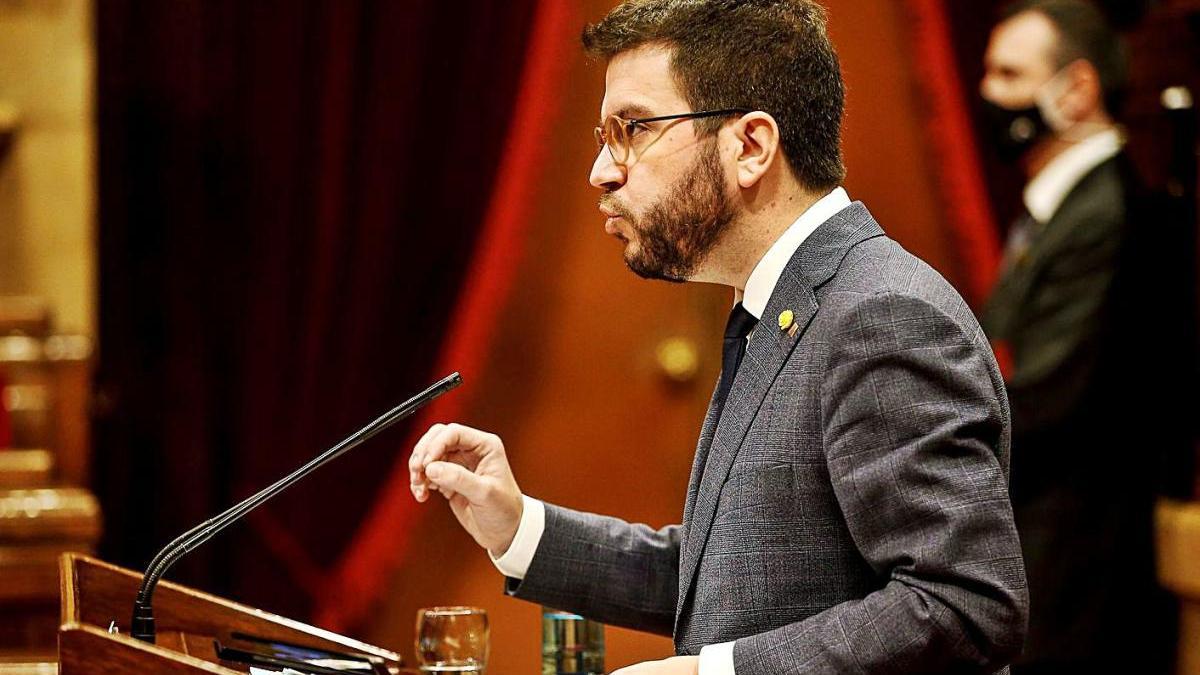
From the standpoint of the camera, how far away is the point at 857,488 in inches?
54.9

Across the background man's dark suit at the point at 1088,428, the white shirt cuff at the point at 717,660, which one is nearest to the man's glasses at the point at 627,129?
the white shirt cuff at the point at 717,660

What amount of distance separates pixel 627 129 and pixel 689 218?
0.12 meters

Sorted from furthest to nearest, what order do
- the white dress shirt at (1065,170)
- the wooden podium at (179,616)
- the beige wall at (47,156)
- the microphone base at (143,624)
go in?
the beige wall at (47,156) → the white dress shirt at (1065,170) → the wooden podium at (179,616) → the microphone base at (143,624)

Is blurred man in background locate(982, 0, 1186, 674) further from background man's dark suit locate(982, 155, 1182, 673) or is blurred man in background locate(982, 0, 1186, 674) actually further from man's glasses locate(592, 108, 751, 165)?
man's glasses locate(592, 108, 751, 165)

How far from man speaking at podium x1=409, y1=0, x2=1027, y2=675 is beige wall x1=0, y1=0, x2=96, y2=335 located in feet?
8.76

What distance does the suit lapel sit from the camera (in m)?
1.55

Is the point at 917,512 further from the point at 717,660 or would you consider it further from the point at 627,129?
the point at 627,129

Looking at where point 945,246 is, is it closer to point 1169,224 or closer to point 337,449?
point 1169,224

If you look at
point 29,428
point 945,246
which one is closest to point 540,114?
point 945,246

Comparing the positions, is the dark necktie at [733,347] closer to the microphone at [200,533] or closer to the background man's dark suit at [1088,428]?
the microphone at [200,533]

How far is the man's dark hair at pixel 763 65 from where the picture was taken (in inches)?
64.6

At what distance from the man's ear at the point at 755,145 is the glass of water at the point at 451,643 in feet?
2.03

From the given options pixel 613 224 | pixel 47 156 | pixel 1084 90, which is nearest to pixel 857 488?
pixel 613 224

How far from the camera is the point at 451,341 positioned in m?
3.79
